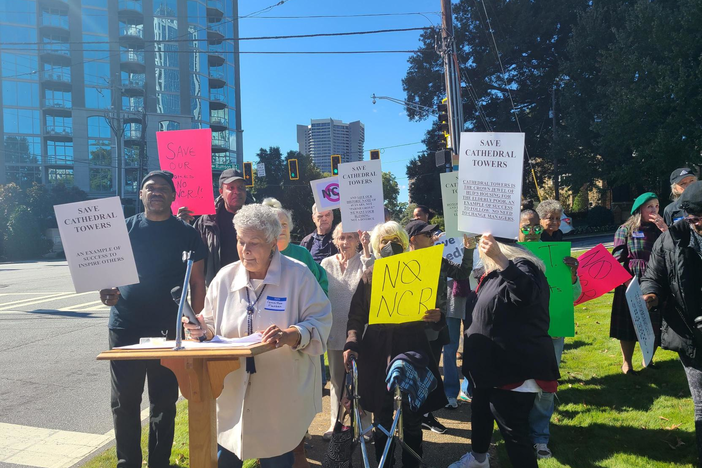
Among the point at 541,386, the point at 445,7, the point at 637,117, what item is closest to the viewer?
the point at 541,386

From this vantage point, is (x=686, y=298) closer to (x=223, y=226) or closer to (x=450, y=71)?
(x=223, y=226)

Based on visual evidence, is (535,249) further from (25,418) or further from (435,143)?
(435,143)

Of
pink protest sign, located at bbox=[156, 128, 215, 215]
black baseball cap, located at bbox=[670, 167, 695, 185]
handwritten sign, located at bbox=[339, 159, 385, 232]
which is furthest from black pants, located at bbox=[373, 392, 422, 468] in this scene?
black baseball cap, located at bbox=[670, 167, 695, 185]

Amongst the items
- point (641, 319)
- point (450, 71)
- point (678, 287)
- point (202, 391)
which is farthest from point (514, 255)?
point (450, 71)

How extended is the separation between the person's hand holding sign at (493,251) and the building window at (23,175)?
62.0 metres

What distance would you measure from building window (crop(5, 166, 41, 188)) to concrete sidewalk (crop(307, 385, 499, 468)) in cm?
6040

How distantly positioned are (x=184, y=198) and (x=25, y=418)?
8.76ft

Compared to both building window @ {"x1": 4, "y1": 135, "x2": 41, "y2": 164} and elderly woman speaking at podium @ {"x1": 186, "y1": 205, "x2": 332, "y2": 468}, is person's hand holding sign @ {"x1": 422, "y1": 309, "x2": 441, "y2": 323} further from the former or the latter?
building window @ {"x1": 4, "y1": 135, "x2": 41, "y2": 164}

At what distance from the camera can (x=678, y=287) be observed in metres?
3.21

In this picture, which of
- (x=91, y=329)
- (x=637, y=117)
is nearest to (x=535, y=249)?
(x=91, y=329)

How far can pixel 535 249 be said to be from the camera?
13.0 feet

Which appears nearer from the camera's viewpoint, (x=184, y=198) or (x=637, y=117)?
(x=184, y=198)

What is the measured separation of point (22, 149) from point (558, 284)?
208ft

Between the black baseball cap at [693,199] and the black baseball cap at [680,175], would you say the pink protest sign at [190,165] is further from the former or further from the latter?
the black baseball cap at [680,175]
